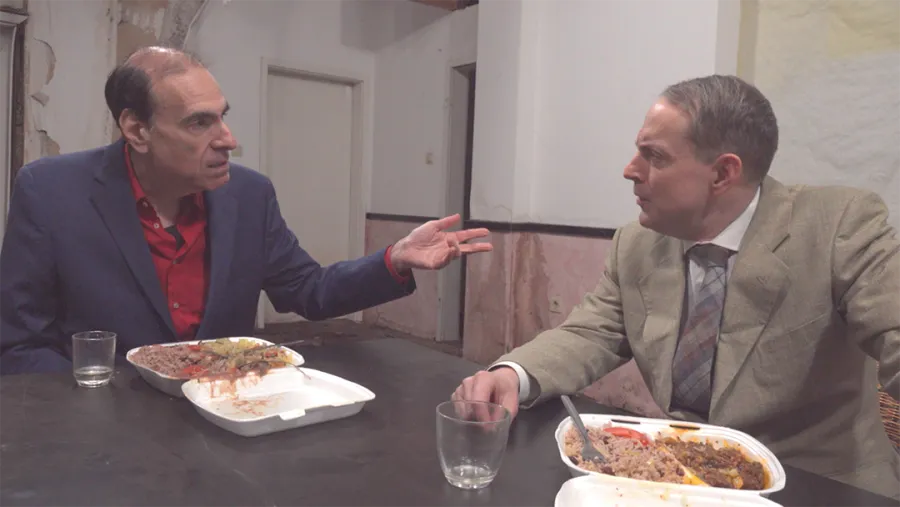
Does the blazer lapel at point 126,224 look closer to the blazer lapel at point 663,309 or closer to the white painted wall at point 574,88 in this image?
the blazer lapel at point 663,309

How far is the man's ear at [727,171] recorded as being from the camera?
4.48 ft

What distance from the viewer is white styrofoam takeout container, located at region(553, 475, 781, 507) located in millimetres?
796

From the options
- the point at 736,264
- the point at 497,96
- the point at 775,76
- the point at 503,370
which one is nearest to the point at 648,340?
the point at 736,264

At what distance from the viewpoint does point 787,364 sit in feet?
4.33

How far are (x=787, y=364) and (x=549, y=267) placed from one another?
2325 mm

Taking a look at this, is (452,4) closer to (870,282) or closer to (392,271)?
(392,271)

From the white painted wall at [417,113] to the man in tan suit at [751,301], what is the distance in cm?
360

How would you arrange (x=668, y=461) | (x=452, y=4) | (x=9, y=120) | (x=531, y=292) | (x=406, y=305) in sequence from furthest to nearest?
(x=406, y=305) < (x=452, y=4) < (x=9, y=120) < (x=531, y=292) < (x=668, y=461)

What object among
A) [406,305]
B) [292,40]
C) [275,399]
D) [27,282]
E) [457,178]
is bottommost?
[406,305]

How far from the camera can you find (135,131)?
1752mm

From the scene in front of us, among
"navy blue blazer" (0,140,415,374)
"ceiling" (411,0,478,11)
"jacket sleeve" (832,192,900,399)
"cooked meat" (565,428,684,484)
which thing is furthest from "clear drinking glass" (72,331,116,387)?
"ceiling" (411,0,478,11)

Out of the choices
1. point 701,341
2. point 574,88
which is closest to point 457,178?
point 574,88

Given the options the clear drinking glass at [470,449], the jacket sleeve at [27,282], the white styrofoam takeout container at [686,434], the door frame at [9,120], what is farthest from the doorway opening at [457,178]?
the clear drinking glass at [470,449]

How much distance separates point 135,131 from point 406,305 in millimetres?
3786
